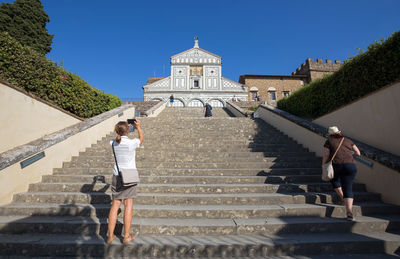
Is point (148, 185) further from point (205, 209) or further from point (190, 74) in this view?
point (190, 74)

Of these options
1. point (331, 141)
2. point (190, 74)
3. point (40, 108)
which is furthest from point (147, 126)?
point (190, 74)

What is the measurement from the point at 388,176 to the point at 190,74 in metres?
31.9

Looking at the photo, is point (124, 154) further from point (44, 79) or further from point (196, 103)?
point (196, 103)

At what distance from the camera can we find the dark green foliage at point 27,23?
17489 millimetres

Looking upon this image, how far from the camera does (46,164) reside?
14.3 ft

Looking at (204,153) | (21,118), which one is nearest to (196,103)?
(204,153)

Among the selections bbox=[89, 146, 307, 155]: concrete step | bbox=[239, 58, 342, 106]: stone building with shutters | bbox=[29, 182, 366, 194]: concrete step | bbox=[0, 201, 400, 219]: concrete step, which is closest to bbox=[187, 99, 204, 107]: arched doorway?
bbox=[239, 58, 342, 106]: stone building with shutters

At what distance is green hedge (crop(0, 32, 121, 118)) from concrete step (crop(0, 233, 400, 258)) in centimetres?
396

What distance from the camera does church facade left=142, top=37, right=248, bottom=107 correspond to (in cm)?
3130

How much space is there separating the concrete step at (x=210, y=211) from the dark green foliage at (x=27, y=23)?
20.3 metres

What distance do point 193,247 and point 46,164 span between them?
397 cm

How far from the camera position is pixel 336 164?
3.34 metres

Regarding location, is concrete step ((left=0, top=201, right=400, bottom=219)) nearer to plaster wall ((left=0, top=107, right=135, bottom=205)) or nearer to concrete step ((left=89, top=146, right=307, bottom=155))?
plaster wall ((left=0, top=107, right=135, bottom=205))

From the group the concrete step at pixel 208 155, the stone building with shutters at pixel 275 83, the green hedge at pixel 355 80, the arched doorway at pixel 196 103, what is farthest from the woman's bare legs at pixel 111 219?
the stone building with shutters at pixel 275 83
